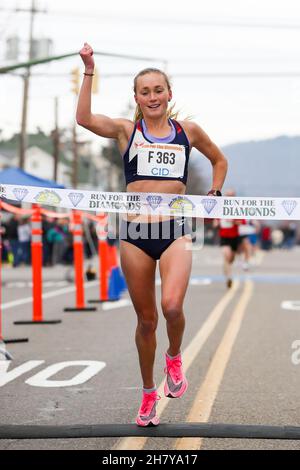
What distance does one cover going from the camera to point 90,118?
19.1ft

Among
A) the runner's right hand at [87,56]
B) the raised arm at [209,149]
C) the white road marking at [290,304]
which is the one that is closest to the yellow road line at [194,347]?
the white road marking at [290,304]

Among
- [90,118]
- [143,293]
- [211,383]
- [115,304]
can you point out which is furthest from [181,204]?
[115,304]

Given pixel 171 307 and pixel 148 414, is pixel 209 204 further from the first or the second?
pixel 148 414

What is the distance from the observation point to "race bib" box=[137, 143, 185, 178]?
587 centimetres

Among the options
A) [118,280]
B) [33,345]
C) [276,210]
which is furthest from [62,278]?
[276,210]

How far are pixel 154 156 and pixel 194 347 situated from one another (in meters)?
4.74

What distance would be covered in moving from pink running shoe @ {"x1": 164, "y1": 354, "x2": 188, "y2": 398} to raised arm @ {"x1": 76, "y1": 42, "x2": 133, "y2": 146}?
1398 millimetres

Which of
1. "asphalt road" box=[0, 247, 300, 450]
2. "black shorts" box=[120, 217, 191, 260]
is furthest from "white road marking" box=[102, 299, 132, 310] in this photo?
"black shorts" box=[120, 217, 191, 260]

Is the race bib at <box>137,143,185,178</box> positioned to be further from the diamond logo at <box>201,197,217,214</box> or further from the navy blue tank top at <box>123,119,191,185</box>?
the diamond logo at <box>201,197,217,214</box>

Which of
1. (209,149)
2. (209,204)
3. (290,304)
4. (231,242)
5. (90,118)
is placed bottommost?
(290,304)

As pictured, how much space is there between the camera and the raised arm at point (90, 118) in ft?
19.0

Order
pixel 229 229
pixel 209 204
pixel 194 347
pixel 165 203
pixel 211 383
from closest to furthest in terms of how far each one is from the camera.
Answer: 1. pixel 165 203
2. pixel 209 204
3. pixel 211 383
4. pixel 194 347
5. pixel 229 229
